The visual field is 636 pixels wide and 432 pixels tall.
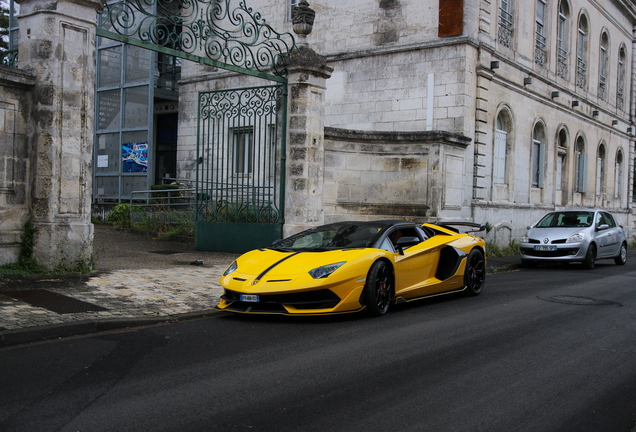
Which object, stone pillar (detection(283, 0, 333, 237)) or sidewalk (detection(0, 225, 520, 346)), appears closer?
sidewalk (detection(0, 225, 520, 346))

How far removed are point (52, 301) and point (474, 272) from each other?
20.4 feet

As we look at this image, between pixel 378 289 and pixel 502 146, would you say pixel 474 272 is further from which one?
pixel 502 146

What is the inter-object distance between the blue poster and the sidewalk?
884 centimetres

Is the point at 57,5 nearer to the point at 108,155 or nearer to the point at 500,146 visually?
the point at 108,155

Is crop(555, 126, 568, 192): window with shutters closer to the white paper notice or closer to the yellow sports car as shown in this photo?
the yellow sports car

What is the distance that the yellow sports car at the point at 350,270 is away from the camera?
686 cm

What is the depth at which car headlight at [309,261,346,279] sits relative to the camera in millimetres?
6844

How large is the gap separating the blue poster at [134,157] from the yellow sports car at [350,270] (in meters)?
13.6

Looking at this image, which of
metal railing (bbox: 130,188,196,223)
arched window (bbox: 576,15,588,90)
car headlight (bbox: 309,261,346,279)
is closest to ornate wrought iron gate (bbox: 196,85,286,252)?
metal railing (bbox: 130,188,196,223)

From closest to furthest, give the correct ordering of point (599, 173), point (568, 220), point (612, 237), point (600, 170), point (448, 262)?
point (448, 262) → point (568, 220) → point (612, 237) → point (599, 173) → point (600, 170)

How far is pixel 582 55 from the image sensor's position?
26891mm

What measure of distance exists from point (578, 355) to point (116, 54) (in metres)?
19.8

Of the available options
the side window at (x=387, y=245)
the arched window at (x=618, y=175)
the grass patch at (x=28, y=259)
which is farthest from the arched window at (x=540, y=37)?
the grass patch at (x=28, y=259)

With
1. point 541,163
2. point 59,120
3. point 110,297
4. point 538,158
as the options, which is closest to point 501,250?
point 541,163
